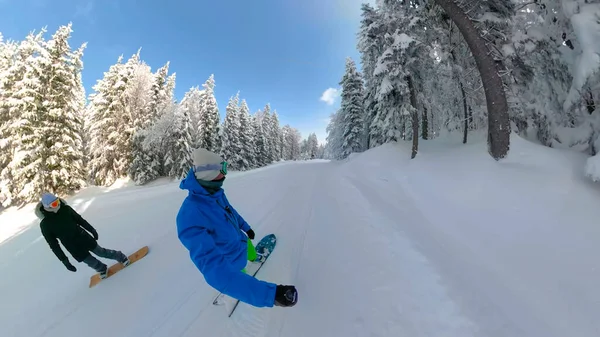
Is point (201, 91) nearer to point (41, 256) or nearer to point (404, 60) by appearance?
point (404, 60)

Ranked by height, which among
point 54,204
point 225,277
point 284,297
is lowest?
point 284,297

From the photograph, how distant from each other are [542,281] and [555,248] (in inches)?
28.9

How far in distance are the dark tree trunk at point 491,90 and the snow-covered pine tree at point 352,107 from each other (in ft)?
77.0

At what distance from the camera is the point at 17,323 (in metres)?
3.90

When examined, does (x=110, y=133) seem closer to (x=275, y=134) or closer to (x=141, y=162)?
(x=141, y=162)

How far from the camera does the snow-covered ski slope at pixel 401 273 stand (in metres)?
2.68

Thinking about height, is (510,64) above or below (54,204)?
above

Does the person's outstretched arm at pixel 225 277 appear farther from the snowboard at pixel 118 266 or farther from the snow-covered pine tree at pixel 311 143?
the snow-covered pine tree at pixel 311 143

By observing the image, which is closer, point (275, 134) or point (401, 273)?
point (401, 273)

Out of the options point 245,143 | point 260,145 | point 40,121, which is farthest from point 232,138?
point 40,121

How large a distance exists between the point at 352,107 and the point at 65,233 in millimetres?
29157

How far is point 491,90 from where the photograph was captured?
599 centimetres

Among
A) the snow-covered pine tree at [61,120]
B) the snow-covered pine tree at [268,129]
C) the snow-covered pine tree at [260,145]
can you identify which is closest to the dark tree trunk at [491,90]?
the snow-covered pine tree at [61,120]

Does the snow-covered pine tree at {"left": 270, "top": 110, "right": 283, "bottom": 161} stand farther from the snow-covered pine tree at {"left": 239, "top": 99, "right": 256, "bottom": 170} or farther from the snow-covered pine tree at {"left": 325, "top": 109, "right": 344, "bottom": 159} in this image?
the snow-covered pine tree at {"left": 325, "top": 109, "right": 344, "bottom": 159}
